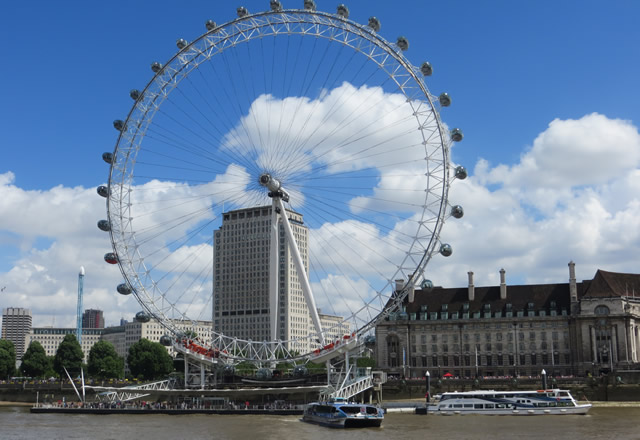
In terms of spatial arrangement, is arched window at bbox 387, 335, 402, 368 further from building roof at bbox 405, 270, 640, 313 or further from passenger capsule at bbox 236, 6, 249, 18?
passenger capsule at bbox 236, 6, 249, 18

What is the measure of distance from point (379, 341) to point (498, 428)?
2884 inches

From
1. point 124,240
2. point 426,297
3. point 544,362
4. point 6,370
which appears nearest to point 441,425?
point 124,240

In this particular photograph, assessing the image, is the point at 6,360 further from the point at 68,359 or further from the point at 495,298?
the point at 495,298

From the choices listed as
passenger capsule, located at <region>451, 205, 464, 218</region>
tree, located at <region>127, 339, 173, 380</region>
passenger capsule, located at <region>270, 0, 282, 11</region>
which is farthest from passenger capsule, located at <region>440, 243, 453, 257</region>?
tree, located at <region>127, 339, 173, 380</region>

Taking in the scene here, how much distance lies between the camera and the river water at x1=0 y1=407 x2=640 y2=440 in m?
59.4

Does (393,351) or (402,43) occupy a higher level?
(402,43)

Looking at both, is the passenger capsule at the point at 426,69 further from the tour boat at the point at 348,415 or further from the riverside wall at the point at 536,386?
the riverside wall at the point at 536,386

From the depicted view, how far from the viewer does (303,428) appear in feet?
221

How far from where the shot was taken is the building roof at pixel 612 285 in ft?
403

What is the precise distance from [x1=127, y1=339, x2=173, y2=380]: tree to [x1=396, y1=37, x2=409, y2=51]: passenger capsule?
290 feet

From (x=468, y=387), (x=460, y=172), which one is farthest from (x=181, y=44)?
(x=468, y=387)

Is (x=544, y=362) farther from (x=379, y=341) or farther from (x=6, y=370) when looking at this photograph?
(x=6, y=370)

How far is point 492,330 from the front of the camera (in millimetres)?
131500

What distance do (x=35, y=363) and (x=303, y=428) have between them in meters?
91.8
